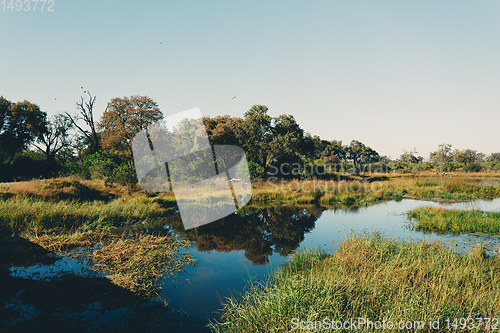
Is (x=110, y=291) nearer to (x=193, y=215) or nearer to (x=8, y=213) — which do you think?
(x=8, y=213)

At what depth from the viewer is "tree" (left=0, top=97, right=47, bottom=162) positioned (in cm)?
3369

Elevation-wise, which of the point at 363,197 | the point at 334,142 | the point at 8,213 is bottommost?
the point at 363,197

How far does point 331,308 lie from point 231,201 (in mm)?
18722

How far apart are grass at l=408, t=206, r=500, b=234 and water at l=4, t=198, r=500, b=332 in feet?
3.12

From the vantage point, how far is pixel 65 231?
36.8ft

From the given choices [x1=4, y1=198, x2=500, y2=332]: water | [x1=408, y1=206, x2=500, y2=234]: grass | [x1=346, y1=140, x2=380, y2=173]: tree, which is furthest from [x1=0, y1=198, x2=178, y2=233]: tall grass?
[x1=346, y1=140, x2=380, y2=173]: tree

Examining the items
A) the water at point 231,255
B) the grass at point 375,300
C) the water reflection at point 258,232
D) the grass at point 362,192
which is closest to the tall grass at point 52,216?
the water at point 231,255

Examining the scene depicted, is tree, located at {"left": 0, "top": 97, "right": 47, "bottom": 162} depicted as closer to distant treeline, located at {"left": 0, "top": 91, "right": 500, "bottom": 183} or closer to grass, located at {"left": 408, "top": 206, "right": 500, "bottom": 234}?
distant treeline, located at {"left": 0, "top": 91, "right": 500, "bottom": 183}

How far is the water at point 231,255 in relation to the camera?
19.1 feet

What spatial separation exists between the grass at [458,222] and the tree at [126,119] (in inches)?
1358

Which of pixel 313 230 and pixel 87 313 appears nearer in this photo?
pixel 87 313

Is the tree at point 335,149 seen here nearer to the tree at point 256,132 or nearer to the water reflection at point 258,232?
the tree at point 256,132

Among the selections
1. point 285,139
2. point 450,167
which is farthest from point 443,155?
point 285,139

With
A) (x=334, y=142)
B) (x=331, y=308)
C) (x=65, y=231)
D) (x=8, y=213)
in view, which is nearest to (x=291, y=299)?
(x=331, y=308)
